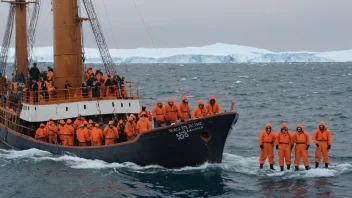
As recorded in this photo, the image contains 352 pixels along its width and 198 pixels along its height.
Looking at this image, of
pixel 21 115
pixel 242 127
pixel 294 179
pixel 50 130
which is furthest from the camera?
pixel 242 127

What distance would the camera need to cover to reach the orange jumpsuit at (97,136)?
70.8 ft

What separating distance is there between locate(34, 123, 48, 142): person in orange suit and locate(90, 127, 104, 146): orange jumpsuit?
3004mm

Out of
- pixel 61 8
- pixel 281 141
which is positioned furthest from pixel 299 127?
pixel 61 8

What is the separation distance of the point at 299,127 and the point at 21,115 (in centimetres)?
1322

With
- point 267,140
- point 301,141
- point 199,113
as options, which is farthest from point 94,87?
point 301,141

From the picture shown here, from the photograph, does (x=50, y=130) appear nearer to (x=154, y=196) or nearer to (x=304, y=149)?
(x=154, y=196)

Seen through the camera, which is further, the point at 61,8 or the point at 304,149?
the point at 61,8

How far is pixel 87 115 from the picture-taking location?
2420cm

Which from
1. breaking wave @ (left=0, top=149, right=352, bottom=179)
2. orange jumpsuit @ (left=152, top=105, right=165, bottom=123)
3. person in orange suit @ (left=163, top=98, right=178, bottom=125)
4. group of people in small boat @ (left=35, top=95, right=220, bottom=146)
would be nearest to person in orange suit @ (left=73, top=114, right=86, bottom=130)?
group of people in small boat @ (left=35, top=95, right=220, bottom=146)

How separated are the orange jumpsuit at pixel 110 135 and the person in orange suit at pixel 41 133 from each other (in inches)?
148

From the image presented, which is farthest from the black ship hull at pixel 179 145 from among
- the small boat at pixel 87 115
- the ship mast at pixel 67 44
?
the ship mast at pixel 67 44

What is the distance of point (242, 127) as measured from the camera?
33969mm

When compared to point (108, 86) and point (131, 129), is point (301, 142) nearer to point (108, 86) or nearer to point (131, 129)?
point (131, 129)

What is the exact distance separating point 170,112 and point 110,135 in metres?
2.59
